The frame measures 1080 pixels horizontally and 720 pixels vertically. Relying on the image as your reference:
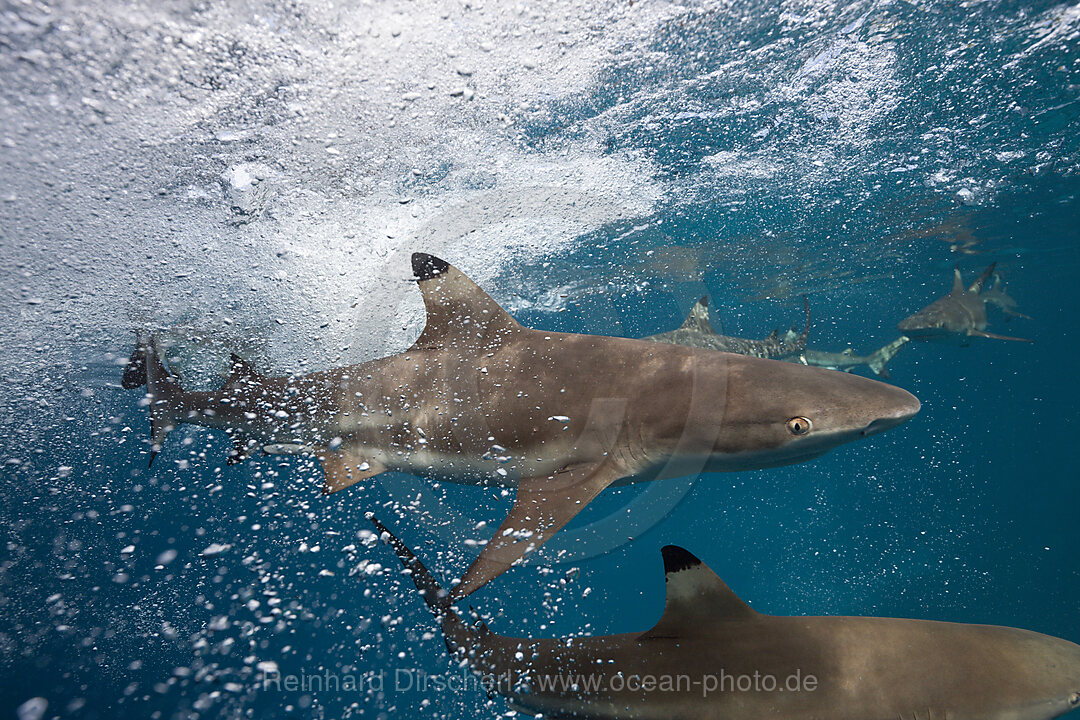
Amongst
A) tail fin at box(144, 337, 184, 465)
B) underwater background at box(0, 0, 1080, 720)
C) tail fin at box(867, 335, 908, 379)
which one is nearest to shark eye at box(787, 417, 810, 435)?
underwater background at box(0, 0, 1080, 720)

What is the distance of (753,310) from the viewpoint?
34594 mm

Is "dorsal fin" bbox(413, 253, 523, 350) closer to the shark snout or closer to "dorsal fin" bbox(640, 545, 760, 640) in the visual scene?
"dorsal fin" bbox(640, 545, 760, 640)

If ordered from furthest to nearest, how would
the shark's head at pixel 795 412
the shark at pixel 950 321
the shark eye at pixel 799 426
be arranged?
1. the shark at pixel 950 321
2. the shark eye at pixel 799 426
3. the shark's head at pixel 795 412

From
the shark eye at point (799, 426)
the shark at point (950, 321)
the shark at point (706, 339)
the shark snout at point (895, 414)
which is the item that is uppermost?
the shark at point (950, 321)

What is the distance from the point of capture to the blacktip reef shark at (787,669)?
2947 millimetres

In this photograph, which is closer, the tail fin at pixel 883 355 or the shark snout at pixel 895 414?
the shark snout at pixel 895 414

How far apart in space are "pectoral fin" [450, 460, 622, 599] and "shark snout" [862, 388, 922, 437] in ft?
5.21

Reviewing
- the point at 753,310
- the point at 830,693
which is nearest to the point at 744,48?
the point at 830,693

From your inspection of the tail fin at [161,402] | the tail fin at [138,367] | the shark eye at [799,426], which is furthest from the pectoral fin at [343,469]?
the shark eye at [799,426]

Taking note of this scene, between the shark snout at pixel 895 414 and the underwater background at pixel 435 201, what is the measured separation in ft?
7.00

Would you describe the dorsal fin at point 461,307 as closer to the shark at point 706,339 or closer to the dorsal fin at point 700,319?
the shark at point 706,339

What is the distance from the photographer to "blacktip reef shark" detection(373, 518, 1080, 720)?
9.67 ft

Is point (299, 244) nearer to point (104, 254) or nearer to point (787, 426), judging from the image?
point (104, 254)

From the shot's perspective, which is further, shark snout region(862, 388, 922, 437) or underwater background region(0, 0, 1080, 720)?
underwater background region(0, 0, 1080, 720)
